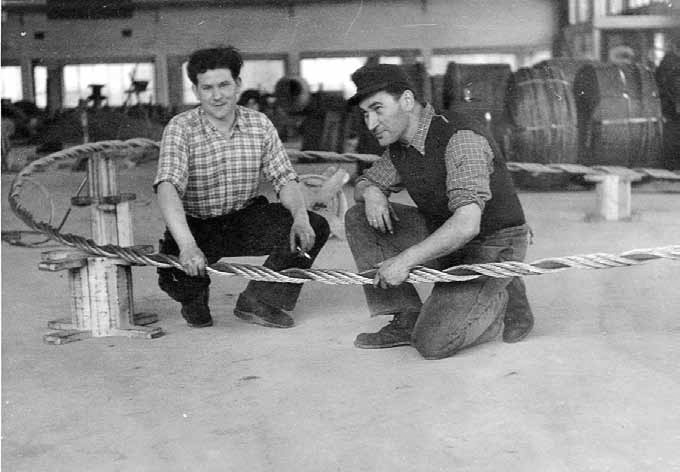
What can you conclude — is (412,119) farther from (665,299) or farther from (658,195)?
(658,195)

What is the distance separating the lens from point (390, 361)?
268cm

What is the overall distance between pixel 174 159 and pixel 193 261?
0.42m

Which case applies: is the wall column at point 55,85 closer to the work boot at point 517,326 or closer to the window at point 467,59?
the window at point 467,59

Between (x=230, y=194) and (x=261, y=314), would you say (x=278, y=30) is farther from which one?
(x=261, y=314)

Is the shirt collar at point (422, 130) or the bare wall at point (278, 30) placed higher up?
the bare wall at point (278, 30)

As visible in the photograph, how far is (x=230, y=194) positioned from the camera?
10.8 ft

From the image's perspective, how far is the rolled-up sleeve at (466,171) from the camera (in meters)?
2.60

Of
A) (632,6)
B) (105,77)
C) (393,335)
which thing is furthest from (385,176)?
(105,77)

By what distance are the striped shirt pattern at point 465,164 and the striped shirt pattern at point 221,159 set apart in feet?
2.24

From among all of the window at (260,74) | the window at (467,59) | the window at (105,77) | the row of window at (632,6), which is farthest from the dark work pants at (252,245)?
the window at (105,77)

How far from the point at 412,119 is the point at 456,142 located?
0.56 ft

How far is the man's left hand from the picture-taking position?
3109mm

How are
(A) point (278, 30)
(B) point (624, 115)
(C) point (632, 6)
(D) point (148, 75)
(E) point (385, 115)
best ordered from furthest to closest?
(D) point (148, 75), (A) point (278, 30), (C) point (632, 6), (B) point (624, 115), (E) point (385, 115)

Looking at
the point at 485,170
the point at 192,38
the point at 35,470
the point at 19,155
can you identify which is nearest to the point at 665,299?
the point at 485,170
